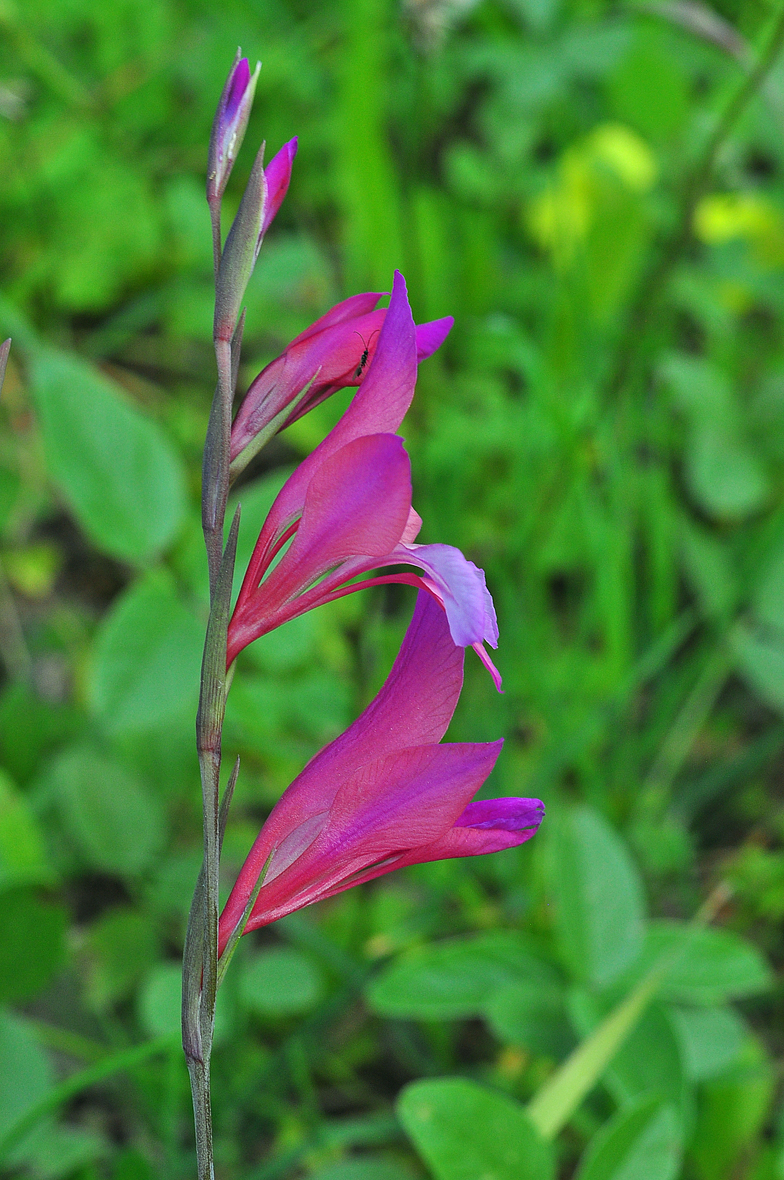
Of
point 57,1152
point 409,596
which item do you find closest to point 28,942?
point 57,1152

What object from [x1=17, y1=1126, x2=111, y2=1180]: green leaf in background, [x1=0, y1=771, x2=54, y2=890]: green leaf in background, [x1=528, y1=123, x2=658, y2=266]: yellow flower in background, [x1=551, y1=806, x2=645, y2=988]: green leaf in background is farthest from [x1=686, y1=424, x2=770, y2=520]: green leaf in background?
[x1=17, y1=1126, x2=111, y2=1180]: green leaf in background

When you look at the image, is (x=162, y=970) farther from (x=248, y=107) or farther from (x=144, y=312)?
(x=144, y=312)

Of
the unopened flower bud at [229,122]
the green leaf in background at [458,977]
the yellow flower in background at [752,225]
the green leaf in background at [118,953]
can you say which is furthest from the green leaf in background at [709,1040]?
the yellow flower in background at [752,225]

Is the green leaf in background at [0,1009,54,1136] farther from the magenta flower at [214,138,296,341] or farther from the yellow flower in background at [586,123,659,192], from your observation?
the yellow flower in background at [586,123,659,192]

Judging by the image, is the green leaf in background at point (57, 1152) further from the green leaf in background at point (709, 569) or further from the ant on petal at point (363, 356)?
the green leaf in background at point (709, 569)

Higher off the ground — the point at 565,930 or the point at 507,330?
the point at 507,330

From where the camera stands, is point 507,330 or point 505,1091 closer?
point 505,1091

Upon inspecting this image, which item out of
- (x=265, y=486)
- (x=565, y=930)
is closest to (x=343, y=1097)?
(x=565, y=930)
